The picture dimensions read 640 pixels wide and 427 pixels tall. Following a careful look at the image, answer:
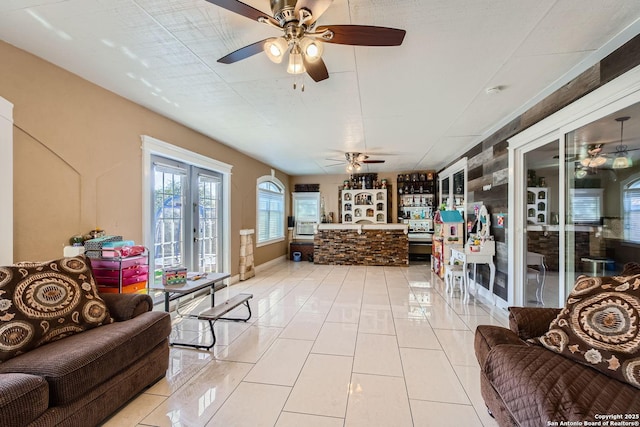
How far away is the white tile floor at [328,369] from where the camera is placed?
70.7 inches

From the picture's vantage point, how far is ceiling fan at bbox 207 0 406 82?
1.48m

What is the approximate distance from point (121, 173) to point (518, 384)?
12.4 ft

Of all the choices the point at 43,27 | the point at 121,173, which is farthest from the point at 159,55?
the point at 121,173

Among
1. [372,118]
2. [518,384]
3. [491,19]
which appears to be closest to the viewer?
[518,384]

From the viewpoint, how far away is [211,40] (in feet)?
6.78

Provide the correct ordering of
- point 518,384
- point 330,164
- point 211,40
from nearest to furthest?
point 518,384, point 211,40, point 330,164

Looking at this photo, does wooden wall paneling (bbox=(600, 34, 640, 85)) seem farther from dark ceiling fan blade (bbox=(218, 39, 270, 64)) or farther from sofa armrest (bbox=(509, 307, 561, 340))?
dark ceiling fan blade (bbox=(218, 39, 270, 64))

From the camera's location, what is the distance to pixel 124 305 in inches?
84.7

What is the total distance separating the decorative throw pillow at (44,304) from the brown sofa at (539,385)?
2624 mm

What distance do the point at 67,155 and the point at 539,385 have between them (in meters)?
3.73

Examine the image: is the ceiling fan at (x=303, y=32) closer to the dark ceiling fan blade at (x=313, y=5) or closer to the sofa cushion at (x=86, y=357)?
the dark ceiling fan blade at (x=313, y=5)

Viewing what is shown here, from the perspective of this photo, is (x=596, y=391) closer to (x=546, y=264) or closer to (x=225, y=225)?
(x=546, y=264)


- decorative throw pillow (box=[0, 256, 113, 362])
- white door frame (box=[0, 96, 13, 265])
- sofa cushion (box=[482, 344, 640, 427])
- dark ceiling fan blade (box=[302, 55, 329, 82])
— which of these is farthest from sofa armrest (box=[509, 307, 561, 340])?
white door frame (box=[0, 96, 13, 265])

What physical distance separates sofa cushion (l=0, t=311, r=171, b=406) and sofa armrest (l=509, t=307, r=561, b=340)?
259cm
